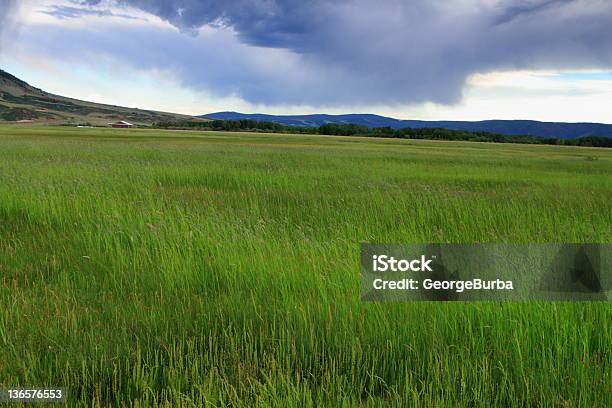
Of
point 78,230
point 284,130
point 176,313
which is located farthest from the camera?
point 284,130

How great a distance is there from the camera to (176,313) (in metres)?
3.71

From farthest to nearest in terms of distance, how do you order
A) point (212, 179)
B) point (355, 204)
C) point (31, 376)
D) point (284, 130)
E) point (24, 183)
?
point (284, 130), point (212, 179), point (24, 183), point (355, 204), point (31, 376)

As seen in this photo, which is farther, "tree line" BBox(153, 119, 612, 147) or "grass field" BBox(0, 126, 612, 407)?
"tree line" BBox(153, 119, 612, 147)

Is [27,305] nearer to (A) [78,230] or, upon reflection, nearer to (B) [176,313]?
(B) [176,313]

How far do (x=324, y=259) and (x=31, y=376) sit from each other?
2765 mm

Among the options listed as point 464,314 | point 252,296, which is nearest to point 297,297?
point 252,296

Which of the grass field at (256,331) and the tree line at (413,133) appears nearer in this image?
the grass field at (256,331)

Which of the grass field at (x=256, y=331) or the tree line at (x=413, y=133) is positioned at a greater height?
the tree line at (x=413, y=133)

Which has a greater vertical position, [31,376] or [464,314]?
[464,314]

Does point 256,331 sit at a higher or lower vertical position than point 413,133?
lower

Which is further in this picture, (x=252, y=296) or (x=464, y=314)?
(x=252, y=296)

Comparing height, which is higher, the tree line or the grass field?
the tree line

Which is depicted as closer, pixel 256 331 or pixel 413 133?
pixel 256 331

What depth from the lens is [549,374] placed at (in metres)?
2.86
